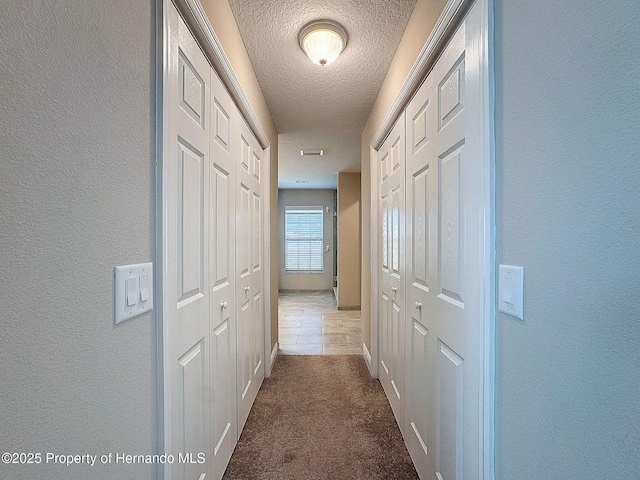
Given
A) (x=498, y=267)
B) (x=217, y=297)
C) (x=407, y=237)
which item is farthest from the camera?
(x=407, y=237)

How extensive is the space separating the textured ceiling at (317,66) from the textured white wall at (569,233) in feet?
3.38

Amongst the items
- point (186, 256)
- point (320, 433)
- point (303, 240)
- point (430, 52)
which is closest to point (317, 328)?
point (320, 433)

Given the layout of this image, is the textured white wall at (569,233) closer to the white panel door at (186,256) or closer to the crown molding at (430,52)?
the crown molding at (430,52)

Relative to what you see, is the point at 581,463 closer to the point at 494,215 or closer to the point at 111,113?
the point at 494,215

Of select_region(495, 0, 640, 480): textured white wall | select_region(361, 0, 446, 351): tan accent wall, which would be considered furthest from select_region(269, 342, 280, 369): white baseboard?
select_region(495, 0, 640, 480): textured white wall

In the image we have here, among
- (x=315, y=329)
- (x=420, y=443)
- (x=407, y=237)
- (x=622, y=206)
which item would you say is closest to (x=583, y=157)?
(x=622, y=206)

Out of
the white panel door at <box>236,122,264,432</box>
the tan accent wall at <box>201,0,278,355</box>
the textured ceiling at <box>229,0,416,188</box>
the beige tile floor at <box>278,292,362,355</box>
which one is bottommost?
the beige tile floor at <box>278,292,362,355</box>

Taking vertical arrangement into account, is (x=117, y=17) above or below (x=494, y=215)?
above

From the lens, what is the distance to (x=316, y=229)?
279 inches

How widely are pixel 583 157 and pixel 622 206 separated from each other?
12cm

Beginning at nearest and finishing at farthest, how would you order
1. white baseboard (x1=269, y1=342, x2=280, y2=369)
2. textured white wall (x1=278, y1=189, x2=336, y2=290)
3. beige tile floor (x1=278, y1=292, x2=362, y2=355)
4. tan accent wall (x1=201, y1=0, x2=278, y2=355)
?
tan accent wall (x1=201, y1=0, x2=278, y2=355), white baseboard (x1=269, y1=342, x2=280, y2=369), beige tile floor (x1=278, y1=292, x2=362, y2=355), textured white wall (x1=278, y1=189, x2=336, y2=290)

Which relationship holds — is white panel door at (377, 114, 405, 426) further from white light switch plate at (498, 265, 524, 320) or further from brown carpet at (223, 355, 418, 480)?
white light switch plate at (498, 265, 524, 320)

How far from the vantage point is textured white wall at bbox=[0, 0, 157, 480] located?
0.44 metres

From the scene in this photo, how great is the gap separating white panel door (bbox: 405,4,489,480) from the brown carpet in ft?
0.72
